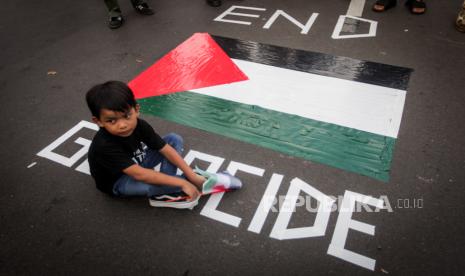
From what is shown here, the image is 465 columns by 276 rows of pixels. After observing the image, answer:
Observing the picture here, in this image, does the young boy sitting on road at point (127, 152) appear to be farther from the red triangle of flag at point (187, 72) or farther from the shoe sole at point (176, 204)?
the red triangle of flag at point (187, 72)

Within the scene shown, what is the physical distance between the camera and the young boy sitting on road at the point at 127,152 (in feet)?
4.94

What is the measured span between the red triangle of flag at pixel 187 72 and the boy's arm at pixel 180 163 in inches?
48.3

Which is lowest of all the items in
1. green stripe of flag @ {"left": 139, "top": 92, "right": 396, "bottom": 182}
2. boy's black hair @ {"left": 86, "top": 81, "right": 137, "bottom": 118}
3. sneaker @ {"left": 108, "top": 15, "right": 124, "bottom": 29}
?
green stripe of flag @ {"left": 139, "top": 92, "right": 396, "bottom": 182}

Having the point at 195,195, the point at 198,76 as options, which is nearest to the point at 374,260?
the point at 195,195

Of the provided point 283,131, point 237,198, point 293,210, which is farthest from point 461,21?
point 237,198

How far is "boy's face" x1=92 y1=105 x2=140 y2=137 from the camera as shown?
4.97ft

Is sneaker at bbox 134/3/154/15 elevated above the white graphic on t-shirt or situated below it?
above

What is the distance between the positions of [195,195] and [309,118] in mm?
1230

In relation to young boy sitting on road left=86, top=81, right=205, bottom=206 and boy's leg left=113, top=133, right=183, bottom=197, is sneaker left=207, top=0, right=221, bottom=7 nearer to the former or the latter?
young boy sitting on road left=86, top=81, right=205, bottom=206

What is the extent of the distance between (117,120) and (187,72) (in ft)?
5.71

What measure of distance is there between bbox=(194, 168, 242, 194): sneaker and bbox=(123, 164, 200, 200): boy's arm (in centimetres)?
8

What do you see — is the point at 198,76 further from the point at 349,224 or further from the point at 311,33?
the point at 349,224

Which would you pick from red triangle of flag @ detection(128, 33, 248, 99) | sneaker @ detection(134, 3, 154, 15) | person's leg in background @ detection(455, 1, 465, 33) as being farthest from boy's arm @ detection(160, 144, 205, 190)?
person's leg in background @ detection(455, 1, 465, 33)

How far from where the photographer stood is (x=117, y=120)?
154cm
